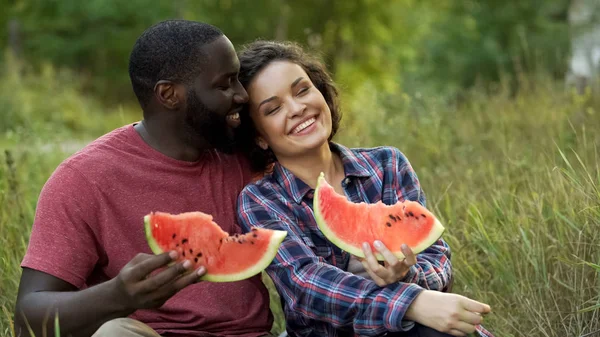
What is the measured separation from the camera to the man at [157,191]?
9.41 ft

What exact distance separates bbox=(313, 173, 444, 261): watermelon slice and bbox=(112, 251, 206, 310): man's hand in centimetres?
59

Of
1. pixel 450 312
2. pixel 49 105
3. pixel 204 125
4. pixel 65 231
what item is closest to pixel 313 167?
pixel 204 125

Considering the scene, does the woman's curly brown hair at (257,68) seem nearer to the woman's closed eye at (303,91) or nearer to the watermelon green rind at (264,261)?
the woman's closed eye at (303,91)

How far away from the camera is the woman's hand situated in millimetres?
2822

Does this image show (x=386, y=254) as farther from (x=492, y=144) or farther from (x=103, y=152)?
(x=492, y=144)

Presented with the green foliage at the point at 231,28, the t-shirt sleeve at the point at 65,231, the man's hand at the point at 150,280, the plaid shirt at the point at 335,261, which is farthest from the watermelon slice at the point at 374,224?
the green foliage at the point at 231,28

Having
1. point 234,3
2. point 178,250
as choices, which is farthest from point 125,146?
point 234,3

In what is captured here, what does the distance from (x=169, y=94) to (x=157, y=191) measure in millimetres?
373

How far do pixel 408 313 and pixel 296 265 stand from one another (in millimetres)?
465

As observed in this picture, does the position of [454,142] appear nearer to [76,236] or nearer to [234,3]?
[76,236]

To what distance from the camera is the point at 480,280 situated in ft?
12.7

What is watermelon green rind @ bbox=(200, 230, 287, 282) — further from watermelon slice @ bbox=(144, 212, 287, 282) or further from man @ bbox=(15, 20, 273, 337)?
man @ bbox=(15, 20, 273, 337)

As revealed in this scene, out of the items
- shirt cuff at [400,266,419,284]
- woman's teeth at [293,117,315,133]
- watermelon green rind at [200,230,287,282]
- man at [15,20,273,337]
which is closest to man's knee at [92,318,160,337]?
man at [15,20,273,337]

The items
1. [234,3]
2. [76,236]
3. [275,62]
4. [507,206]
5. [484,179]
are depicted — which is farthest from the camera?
[234,3]
